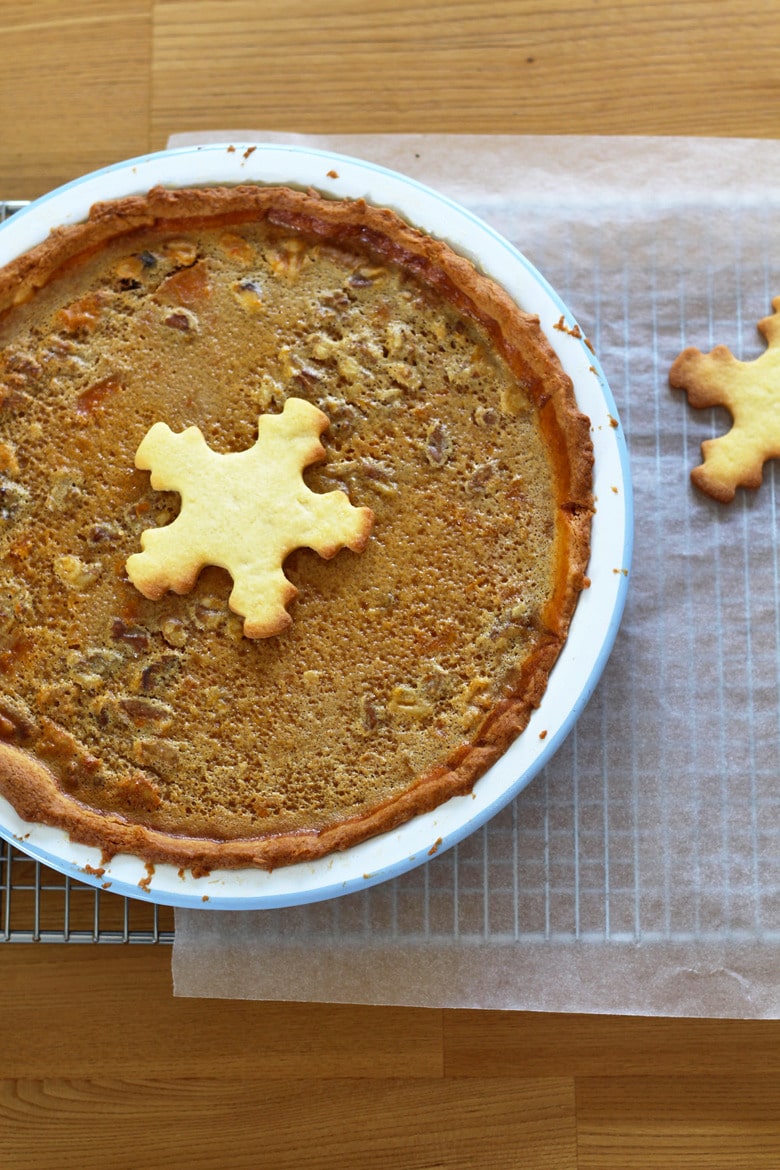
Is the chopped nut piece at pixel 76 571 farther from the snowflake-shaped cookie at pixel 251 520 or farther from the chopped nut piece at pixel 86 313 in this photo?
the chopped nut piece at pixel 86 313

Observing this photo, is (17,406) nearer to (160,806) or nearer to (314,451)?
(314,451)

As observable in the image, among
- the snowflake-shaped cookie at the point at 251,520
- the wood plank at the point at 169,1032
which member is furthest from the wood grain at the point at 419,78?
the wood plank at the point at 169,1032

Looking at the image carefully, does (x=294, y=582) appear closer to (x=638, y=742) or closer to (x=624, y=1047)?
(x=638, y=742)

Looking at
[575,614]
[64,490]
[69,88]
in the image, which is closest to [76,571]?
[64,490]

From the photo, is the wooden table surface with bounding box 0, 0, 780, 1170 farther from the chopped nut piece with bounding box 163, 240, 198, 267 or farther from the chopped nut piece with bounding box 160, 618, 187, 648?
the chopped nut piece with bounding box 160, 618, 187, 648

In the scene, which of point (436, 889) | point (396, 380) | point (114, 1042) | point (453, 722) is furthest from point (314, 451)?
point (114, 1042)

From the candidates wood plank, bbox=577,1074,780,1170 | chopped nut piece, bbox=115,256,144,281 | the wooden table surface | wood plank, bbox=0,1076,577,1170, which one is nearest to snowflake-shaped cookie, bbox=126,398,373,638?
chopped nut piece, bbox=115,256,144,281

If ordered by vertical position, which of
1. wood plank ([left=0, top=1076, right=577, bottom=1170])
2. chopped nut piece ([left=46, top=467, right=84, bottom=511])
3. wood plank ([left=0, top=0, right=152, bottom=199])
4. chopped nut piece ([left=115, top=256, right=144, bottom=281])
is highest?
wood plank ([left=0, top=0, right=152, bottom=199])
